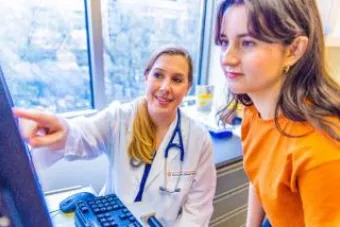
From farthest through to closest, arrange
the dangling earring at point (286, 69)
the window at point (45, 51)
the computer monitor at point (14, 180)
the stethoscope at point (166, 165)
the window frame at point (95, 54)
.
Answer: the window frame at point (95, 54)
the window at point (45, 51)
the stethoscope at point (166, 165)
the dangling earring at point (286, 69)
the computer monitor at point (14, 180)

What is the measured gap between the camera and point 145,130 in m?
0.98

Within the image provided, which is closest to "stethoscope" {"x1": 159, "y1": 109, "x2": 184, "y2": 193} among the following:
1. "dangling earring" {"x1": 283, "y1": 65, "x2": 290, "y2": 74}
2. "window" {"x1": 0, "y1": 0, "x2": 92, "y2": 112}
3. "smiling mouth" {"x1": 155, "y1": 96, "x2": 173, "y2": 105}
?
"smiling mouth" {"x1": 155, "y1": 96, "x2": 173, "y2": 105}

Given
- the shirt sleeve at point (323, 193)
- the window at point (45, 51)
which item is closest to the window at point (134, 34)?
the window at point (45, 51)

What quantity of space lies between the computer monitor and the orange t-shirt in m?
0.50

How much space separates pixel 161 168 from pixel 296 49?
58 cm

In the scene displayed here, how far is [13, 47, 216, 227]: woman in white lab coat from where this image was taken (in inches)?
37.3

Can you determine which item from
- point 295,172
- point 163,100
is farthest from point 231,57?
point 163,100

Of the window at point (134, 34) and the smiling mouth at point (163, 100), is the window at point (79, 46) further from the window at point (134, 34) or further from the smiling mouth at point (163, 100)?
the smiling mouth at point (163, 100)

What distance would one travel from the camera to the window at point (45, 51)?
113 cm

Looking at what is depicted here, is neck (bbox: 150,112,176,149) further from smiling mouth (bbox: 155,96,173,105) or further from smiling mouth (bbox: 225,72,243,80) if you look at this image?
smiling mouth (bbox: 225,72,243,80)

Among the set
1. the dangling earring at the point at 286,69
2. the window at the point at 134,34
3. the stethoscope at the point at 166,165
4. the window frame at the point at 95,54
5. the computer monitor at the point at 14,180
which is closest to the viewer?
the computer monitor at the point at 14,180

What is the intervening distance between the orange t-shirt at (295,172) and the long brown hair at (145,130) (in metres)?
0.34

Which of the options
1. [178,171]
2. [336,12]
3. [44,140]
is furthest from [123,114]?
[336,12]

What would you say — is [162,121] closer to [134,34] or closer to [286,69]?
[286,69]
